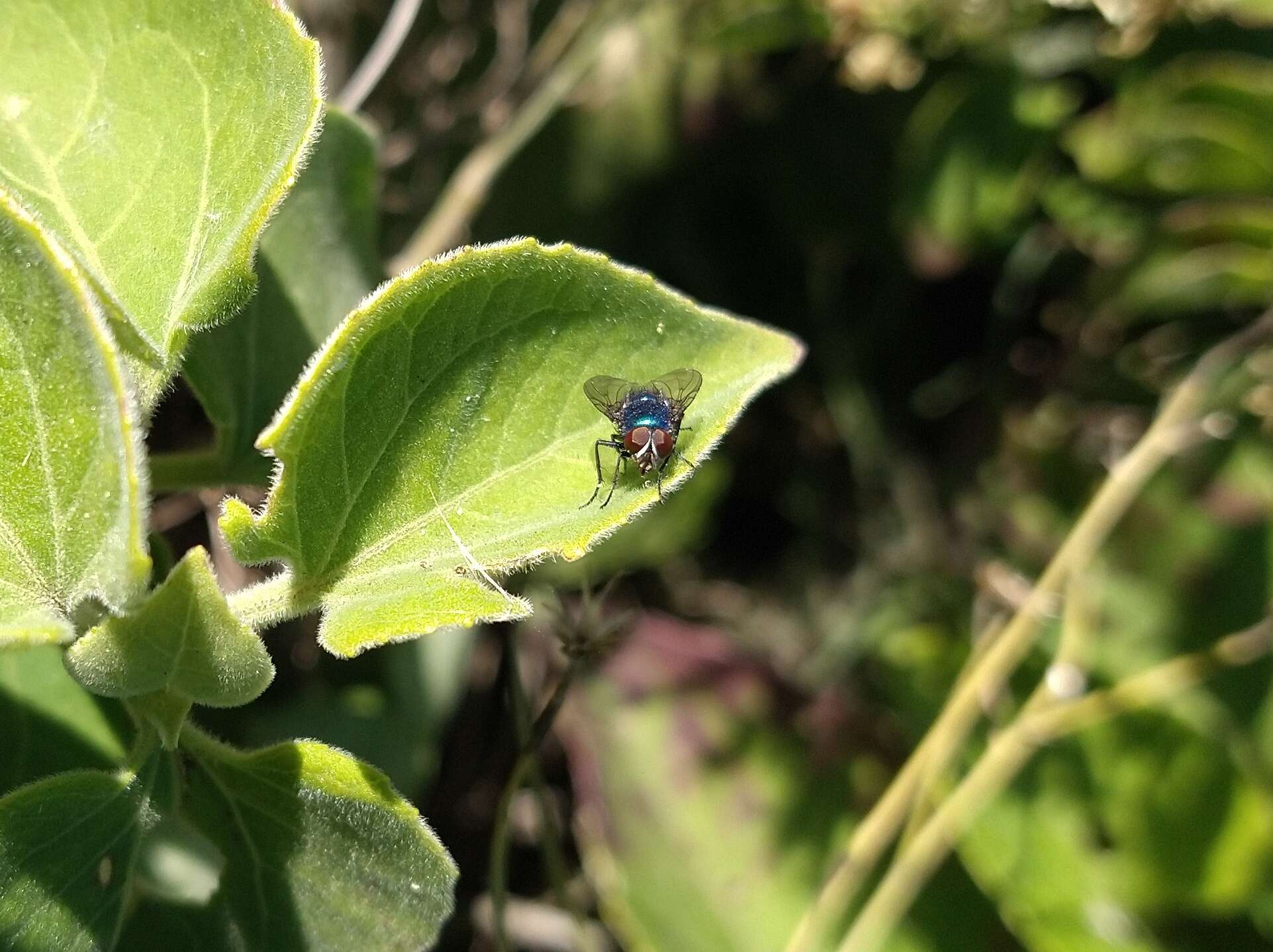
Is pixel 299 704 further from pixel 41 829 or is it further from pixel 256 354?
pixel 41 829

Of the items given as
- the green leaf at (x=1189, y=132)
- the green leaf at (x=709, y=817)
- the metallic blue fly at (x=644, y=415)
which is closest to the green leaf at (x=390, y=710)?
the green leaf at (x=709, y=817)

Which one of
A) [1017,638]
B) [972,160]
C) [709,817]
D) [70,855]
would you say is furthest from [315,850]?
[972,160]

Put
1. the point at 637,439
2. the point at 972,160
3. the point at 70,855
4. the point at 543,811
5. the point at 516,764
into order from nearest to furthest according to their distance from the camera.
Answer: the point at 70,855 < the point at 637,439 < the point at 516,764 < the point at 543,811 < the point at 972,160

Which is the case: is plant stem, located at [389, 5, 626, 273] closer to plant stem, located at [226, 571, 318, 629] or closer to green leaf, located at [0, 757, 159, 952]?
plant stem, located at [226, 571, 318, 629]

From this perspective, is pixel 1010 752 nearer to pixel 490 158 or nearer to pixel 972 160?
pixel 972 160

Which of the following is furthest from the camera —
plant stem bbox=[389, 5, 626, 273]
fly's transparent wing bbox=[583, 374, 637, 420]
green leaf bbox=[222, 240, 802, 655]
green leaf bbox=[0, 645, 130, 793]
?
plant stem bbox=[389, 5, 626, 273]

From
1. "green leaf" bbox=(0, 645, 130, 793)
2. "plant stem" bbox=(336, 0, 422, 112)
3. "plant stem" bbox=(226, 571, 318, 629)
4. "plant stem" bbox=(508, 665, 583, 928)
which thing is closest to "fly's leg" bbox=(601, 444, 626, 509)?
"plant stem" bbox=(226, 571, 318, 629)
